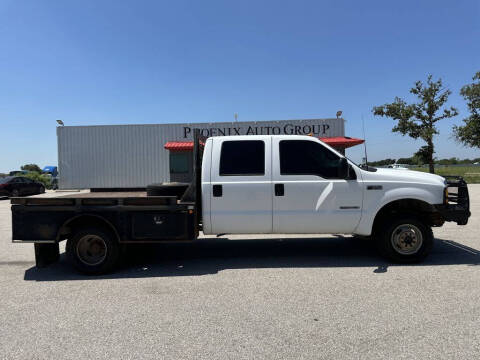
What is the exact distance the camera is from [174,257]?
5.77 m

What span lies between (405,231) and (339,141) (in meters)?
13.9

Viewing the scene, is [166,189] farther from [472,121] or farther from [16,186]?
[472,121]

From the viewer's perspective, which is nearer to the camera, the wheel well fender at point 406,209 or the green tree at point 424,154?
the wheel well fender at point 406,209

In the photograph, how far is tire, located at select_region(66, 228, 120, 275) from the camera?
484 centimetres

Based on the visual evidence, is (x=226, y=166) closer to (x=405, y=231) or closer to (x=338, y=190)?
(x=338, y=190)

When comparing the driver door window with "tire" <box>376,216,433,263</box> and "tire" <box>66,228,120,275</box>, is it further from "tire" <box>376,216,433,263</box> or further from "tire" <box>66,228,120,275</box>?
"tire" <box>66,228,120,275</box>

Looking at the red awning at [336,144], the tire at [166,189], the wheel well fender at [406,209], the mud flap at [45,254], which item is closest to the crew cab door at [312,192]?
the wheel well fender at [406,209]

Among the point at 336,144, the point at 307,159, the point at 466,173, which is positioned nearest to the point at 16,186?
the point at 336,144

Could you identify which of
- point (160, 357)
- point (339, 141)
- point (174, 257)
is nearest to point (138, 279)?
point (174, 257)

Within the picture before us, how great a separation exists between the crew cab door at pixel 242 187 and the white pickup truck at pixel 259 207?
2 cm

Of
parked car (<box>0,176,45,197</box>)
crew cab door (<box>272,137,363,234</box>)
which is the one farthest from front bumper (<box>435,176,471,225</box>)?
parked car (<box>0,176,45,197</box>)

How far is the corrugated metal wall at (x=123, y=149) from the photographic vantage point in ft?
69.4

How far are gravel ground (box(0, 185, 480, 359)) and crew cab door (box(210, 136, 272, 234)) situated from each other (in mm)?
724

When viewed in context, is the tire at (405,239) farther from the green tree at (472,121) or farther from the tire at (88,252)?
the green tree at (472,121)
